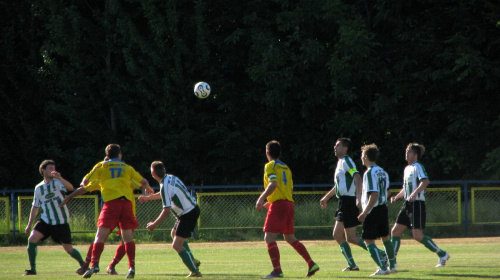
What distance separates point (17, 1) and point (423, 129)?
14975 mm

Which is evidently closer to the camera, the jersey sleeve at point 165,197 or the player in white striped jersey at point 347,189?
the jersey sleeve at point 165,197

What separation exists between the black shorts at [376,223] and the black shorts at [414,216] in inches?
44.9

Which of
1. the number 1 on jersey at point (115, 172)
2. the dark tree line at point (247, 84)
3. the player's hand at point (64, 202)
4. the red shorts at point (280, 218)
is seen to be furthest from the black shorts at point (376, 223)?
the dark tree line at point (247, 84)

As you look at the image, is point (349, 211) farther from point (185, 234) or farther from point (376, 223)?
point (185, 234)

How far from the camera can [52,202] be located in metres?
11.5

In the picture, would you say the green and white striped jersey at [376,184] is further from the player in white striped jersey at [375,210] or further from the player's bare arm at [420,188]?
the player's bare arm at [420,188]

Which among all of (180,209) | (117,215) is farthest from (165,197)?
(117,215)

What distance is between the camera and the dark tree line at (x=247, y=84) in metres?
23.0

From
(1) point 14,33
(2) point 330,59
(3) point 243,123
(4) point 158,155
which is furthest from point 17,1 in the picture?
(2) point 330,59

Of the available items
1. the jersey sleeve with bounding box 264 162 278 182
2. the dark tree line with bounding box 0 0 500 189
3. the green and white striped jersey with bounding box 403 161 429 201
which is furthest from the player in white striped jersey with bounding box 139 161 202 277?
the dark tree line with bounding box 0 0 500 189

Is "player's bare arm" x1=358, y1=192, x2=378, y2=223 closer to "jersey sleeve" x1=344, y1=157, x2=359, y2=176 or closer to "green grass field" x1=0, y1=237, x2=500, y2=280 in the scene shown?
"jersey sleeve" x1=344, y1=157, x2=359, y2=176

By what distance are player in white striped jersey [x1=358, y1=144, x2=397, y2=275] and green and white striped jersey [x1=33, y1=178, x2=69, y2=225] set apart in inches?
183

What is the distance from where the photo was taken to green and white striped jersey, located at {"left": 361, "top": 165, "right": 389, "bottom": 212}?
9.91 meters

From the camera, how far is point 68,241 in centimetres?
1135
